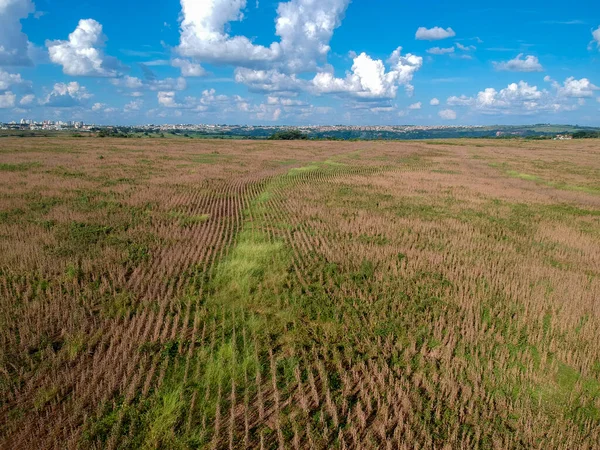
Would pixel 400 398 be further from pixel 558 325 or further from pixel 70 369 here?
pixel 70 369

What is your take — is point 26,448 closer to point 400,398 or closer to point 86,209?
point 400,398

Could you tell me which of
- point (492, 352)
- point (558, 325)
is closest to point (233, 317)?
point (492, 352)

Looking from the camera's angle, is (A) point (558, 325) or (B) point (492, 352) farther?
(A) point (558, 325)

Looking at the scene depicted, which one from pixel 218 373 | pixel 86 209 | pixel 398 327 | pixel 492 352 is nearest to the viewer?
pixel 218 373

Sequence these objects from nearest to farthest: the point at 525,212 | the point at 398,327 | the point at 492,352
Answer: the point at 492,352 < the point at 398,327 < the point at 525,212

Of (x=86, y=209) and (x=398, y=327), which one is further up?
(x=86, y=209)

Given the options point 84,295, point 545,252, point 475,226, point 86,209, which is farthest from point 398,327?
point 86,209
